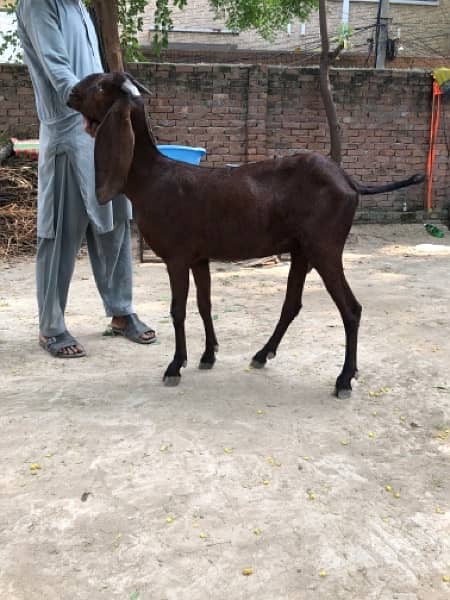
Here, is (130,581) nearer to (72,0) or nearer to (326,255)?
(326,255)

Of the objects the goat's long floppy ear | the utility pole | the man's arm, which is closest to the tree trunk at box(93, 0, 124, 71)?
the man's arm

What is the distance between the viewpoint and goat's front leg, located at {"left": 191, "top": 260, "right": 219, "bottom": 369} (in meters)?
3.68

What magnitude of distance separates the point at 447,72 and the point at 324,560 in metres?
9.21

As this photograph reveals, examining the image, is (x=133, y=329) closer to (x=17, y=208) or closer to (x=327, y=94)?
(x=17, y=208)

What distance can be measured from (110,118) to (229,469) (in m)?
1.87

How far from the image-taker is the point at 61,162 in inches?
160


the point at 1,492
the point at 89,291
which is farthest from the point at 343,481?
A: the point at 89,291

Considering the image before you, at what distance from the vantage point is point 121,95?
3.29m

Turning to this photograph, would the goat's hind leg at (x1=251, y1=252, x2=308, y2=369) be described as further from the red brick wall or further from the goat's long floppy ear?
the red brick wall

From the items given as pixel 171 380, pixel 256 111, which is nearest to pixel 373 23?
pixel 256 111

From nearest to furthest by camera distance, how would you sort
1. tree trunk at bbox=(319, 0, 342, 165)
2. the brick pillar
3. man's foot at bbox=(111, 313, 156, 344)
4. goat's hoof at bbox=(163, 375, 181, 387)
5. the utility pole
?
goat's hoof at bbox=(163, 375, 181, 387) → man's foot at bbox=(111, 313, 156, 344) → tree trunk at bbox=(319, 0, 342, 165) → the brick pillar → the utility pole

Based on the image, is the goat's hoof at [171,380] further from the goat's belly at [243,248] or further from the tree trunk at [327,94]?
the tree trunk at [327,94]

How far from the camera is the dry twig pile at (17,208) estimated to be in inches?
311

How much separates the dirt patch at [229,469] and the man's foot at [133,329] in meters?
0.08
